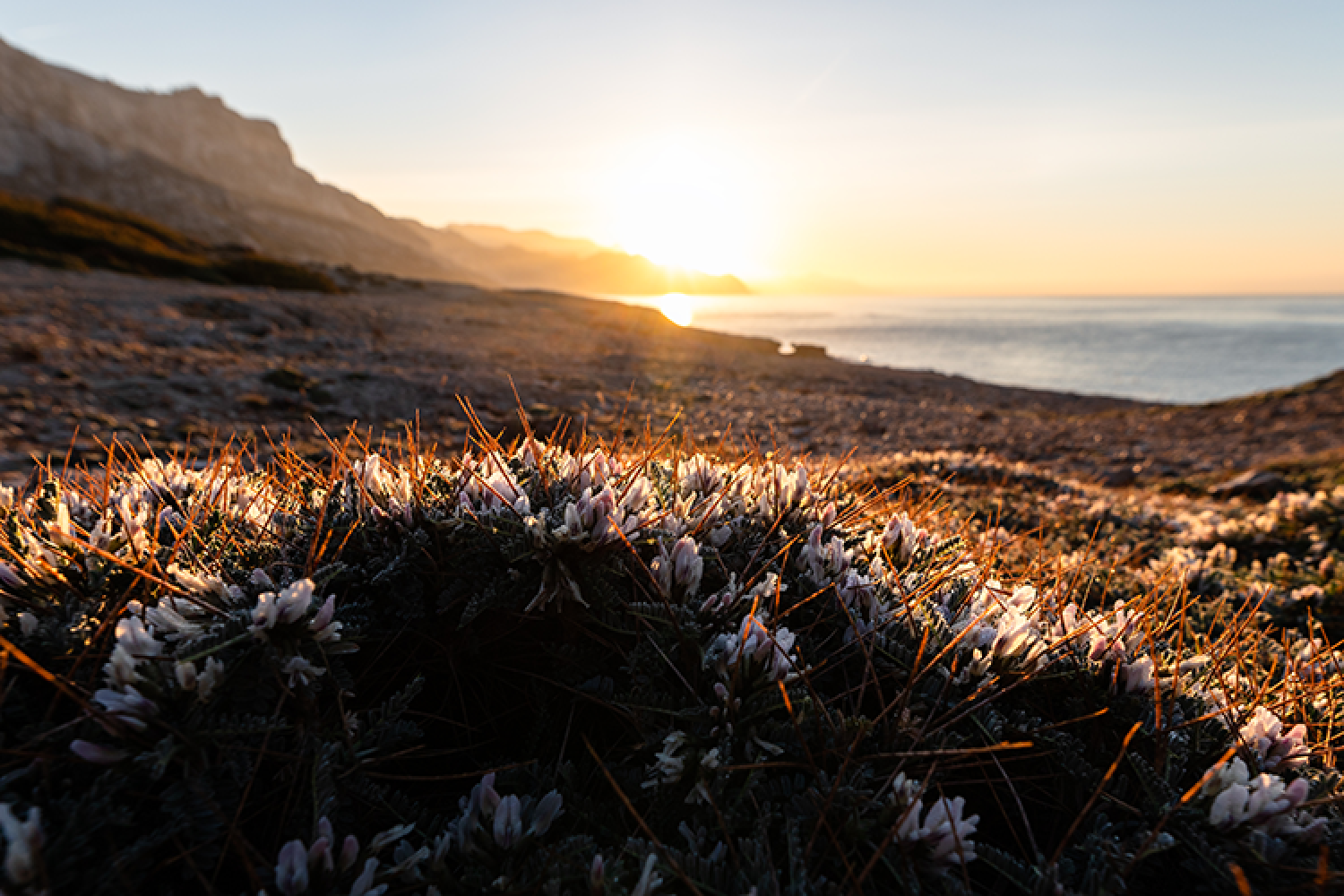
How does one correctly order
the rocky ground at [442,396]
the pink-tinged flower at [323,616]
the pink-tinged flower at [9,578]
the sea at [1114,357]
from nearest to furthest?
1. the pink-tinged flower at [323,616]
2. the pink-tinged flower at [9,578]
3. the rocky ground at [442,396]
4. the sea at [1114,357]

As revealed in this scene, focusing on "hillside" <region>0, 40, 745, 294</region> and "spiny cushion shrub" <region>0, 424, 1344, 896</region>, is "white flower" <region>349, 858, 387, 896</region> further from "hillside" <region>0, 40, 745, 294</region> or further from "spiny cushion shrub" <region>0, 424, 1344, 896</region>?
"hillside" <region>0, 40, 745, 294</region>

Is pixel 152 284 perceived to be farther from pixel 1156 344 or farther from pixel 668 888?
pixel 1156 344

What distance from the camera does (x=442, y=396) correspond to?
35.3 feet

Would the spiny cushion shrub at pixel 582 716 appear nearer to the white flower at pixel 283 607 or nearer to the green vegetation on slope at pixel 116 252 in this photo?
the white flower at pixel 283 607

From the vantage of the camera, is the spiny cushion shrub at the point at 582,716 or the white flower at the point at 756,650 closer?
the spiny cushion shrub at the point at 582,716

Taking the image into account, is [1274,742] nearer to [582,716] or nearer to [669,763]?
[669,763]

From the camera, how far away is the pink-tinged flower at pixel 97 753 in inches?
53.5

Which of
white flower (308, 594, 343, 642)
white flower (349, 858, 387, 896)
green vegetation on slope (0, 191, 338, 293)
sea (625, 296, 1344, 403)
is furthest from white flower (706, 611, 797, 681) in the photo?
sea (625, 296, 1344, 403)

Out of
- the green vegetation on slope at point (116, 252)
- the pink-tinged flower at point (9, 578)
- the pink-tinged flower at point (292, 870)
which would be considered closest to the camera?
the pink-tinged flower at point (292, 870)

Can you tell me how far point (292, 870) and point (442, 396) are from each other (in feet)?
33.1

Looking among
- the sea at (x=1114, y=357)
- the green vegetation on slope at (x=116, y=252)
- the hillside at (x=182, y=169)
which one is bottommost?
the sea at (x=1114, y=357)

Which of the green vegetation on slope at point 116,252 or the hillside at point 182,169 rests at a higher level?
the hillside at point 182,169

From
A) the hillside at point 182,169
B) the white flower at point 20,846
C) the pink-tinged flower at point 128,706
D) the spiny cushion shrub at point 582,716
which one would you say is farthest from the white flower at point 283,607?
the hillside at point 182,169

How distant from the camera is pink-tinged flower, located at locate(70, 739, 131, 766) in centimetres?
136
